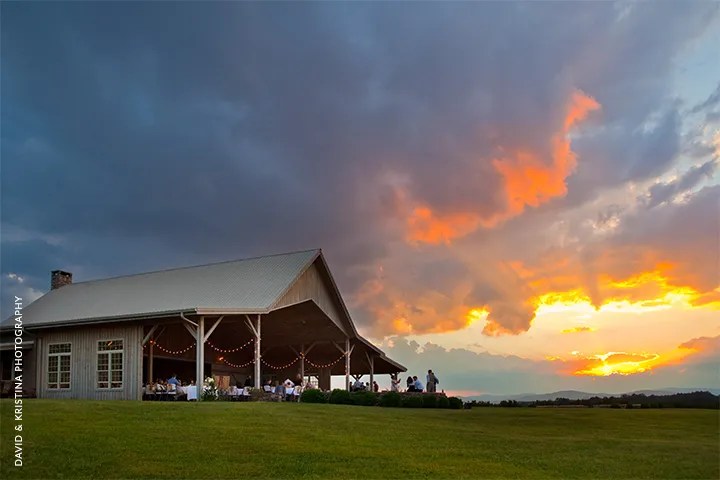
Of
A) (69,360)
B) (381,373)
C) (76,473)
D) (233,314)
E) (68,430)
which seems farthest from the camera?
(381,373)

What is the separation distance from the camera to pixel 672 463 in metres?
14.1

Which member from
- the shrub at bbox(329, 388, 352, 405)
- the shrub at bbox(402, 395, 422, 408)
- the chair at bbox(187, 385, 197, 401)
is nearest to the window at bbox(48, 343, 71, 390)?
the chair at bbox(187, 385, 197, 401)

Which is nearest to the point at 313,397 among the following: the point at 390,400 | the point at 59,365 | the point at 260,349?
the point at 390,400

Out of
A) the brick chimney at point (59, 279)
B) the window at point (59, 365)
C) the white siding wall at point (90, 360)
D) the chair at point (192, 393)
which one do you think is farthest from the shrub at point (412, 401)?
the brick chimney at point (59, 279)

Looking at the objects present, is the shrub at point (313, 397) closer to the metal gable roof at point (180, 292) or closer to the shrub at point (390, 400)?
the shrub at point (390, 400)

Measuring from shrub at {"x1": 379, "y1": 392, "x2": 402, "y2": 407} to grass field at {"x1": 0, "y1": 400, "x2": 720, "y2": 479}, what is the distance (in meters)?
5.78

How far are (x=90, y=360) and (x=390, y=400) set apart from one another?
1245 centimetres

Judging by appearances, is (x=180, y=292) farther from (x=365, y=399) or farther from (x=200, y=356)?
(x=365, y=399)

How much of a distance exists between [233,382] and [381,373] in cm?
866

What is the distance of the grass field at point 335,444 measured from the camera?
13.7 m

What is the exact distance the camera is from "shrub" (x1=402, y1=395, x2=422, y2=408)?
27822mm

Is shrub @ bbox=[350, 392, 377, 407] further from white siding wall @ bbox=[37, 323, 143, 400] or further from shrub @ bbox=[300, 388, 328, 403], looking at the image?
white siding wall @ bbox=[37, 323, 143, 400]

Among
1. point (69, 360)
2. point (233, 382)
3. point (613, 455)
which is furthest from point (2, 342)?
point (613, 455)

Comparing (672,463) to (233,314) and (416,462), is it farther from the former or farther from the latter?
(233,314)
